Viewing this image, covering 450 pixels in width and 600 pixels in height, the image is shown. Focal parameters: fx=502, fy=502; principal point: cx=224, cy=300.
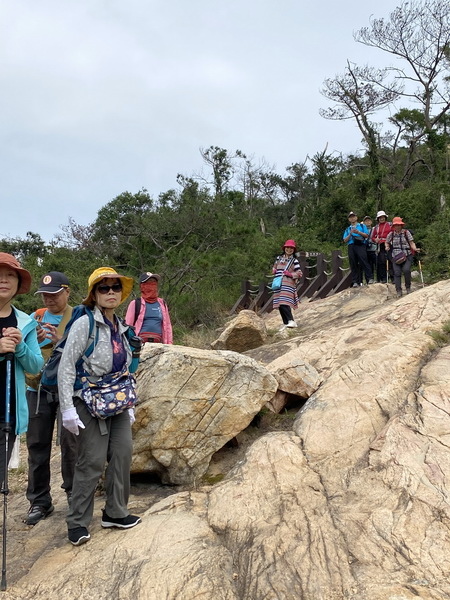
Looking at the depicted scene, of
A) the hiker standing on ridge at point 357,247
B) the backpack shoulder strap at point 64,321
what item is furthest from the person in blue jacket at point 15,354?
the hiker standing on ridge at point 357,247

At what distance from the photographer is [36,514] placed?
3.63 m

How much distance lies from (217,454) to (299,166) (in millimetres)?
36908

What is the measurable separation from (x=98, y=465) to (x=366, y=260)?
7622 mm

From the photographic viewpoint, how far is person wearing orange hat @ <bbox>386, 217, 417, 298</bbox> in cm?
830

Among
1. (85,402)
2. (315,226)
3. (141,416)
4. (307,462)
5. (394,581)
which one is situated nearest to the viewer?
(394,581)

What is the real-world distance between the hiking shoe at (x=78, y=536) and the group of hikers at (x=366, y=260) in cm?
538

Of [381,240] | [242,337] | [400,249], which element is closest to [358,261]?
[381,240]

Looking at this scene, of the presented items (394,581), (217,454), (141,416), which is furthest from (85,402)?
(394,581)

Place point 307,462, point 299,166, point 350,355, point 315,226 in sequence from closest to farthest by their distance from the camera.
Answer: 1. point 307,462
2. point 350,355
3. point 315,226
4. point 299,166

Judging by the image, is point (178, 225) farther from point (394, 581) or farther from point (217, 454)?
point (394, 581)

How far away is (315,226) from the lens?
19.9 m

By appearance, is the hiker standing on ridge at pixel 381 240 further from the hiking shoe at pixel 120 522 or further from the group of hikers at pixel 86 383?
the hiking shoe at pixel 120 522

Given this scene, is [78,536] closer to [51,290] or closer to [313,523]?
[313,523]

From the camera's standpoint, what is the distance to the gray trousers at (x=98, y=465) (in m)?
3.13
